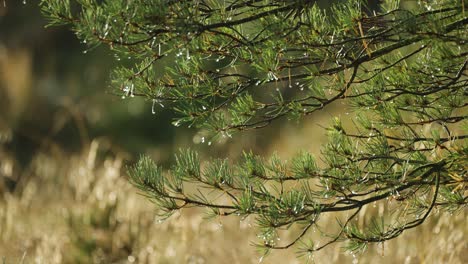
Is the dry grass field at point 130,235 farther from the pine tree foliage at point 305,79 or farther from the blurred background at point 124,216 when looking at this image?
the pine tree foliage at point 305,79

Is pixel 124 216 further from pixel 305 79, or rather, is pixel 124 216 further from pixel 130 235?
pixel 305 79

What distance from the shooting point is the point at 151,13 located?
2.64 metres

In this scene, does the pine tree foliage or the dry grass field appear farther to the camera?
Result: the dry grass field

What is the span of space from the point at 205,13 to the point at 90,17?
43 cm

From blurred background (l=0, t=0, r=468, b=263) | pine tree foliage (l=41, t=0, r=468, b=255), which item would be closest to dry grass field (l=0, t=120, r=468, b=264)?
blurred background (l=0, t=0, r=468, b=263)

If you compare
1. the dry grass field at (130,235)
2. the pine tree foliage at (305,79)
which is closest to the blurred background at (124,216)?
the dry grass field at (130,235)

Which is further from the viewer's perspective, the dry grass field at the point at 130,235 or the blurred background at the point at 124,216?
the blurred background at the point at 124,216

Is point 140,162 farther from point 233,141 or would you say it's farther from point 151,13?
point 233,141

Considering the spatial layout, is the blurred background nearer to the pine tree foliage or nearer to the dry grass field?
the dry grass field

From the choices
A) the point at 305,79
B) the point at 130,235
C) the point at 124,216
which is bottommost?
the point at 130,235

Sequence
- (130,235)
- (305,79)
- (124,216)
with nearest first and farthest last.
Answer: (305,79) < (130,235) < (124,216)

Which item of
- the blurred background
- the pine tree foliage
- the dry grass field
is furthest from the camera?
the blurred background

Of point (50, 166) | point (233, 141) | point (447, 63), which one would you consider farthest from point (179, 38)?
point (233, 141)

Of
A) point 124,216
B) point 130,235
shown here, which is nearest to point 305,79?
point 130,235
